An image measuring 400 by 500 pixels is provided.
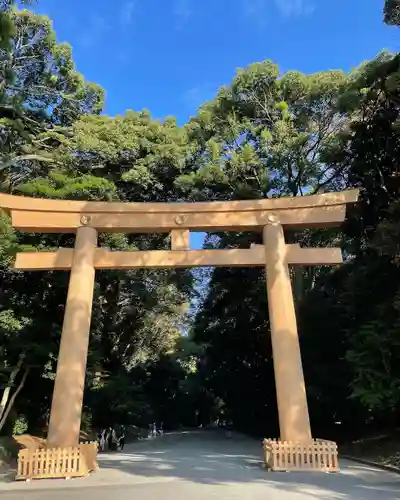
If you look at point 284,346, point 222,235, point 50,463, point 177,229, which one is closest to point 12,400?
point 50,463

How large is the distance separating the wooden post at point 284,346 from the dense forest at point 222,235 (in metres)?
2.83

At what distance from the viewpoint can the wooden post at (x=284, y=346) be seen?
9.00 metres

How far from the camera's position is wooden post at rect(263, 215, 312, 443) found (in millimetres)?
9000

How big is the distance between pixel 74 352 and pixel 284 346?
4378 millimetres

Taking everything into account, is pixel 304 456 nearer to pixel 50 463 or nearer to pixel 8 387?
pixel 50 463

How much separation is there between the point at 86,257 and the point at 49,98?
1386 cm

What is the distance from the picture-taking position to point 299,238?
19922 millimetres

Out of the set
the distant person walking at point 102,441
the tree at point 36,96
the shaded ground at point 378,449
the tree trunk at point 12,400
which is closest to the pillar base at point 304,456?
the shaded ground at point 378,449

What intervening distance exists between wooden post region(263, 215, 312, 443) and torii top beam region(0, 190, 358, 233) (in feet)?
1.33

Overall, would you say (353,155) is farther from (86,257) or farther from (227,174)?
(86,257)

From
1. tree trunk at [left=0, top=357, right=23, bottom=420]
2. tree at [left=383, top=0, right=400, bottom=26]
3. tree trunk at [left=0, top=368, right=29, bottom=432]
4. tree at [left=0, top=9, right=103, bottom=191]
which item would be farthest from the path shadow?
tree at [left=0, top=9, right=103, bottom=191]

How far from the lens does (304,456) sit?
8.55m

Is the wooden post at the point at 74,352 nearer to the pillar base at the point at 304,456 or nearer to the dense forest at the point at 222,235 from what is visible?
the dense forest at the point at 222,235

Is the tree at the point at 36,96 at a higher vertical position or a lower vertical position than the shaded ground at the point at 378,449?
higher
